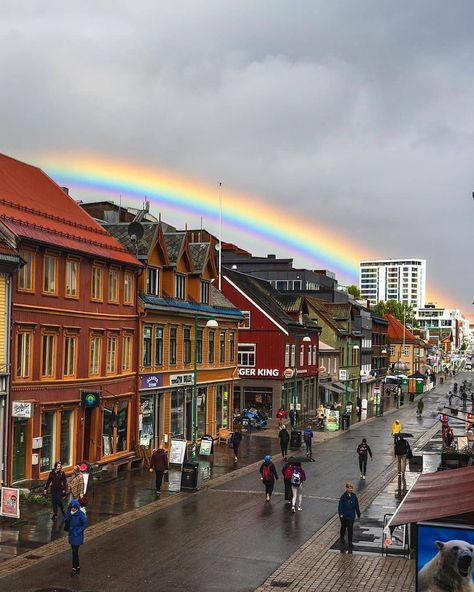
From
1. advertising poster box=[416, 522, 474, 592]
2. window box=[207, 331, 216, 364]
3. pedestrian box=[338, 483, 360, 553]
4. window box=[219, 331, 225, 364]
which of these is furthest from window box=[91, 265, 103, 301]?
advertising poster box=[416, 522, 474, 592]

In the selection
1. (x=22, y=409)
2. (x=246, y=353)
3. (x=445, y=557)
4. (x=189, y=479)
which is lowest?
(x=189, y=479)

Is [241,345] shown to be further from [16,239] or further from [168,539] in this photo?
[168,539]

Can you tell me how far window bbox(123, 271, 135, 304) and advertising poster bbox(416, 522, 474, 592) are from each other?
85.9 feet

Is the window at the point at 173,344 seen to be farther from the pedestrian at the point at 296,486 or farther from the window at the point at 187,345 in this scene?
the pedestrian at the point at 296,486

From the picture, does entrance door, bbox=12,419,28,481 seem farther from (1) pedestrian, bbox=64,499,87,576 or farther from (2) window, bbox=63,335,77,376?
(1) pedestrian, bbox=64,499,87,576

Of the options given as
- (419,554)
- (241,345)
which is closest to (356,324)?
(241,345)

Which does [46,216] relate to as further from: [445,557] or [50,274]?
[445,557]

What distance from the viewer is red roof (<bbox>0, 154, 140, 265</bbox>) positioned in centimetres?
3116

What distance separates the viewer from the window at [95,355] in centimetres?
3525

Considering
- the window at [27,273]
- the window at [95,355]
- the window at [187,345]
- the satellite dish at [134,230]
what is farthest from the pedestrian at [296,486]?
the window at [187,345]

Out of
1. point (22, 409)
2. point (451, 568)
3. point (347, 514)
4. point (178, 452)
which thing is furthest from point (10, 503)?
point (451, 568)

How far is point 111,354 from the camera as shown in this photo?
37312 millimetres

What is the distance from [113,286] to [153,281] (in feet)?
15.8

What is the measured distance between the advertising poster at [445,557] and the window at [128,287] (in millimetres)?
26181
